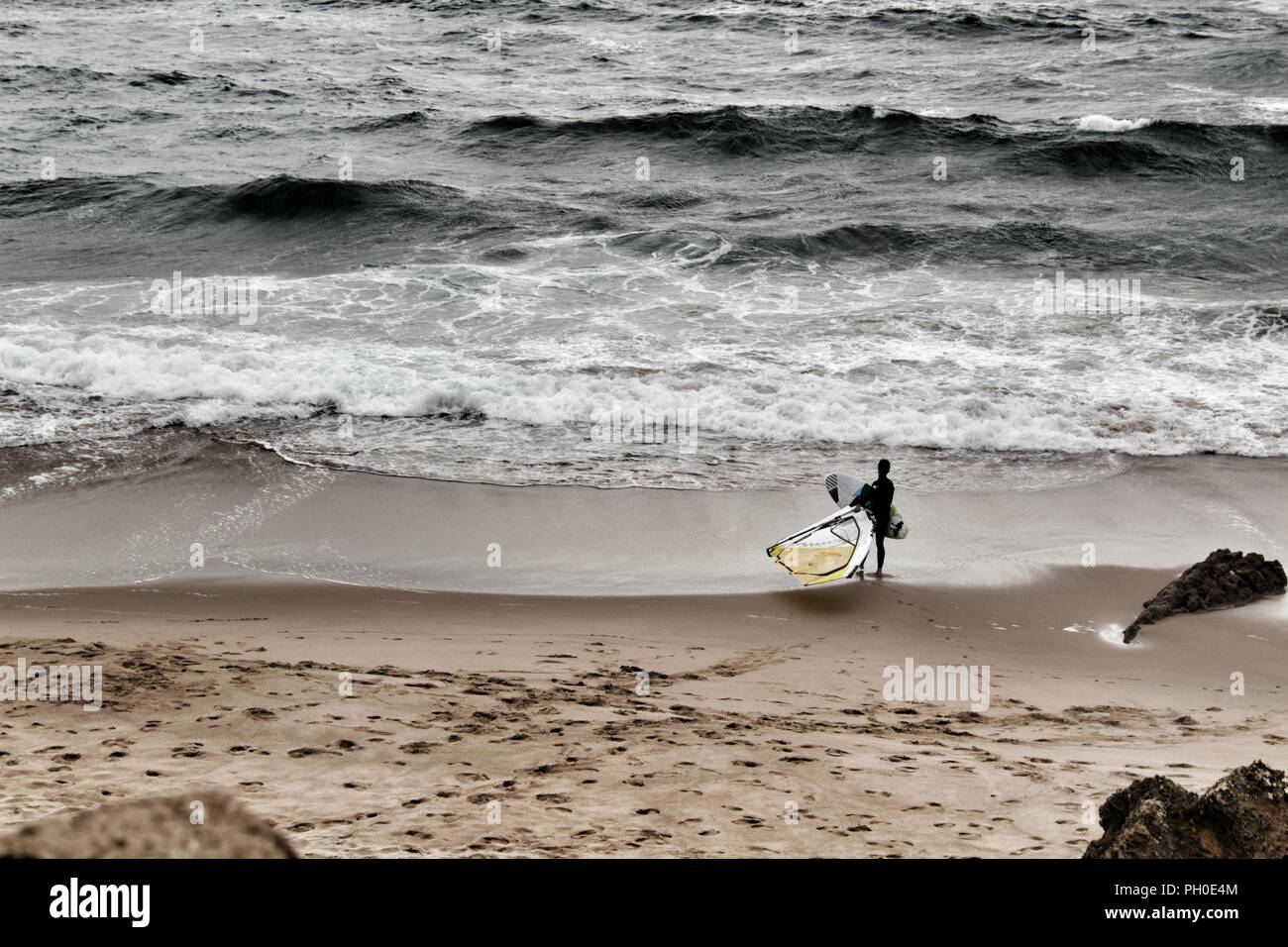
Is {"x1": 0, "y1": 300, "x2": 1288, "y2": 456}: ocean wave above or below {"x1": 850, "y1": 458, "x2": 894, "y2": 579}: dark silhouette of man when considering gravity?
above

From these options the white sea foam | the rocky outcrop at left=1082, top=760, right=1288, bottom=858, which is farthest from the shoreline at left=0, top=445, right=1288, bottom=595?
the white sea foam

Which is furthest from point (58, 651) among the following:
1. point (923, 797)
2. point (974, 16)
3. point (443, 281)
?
point (974, 16)

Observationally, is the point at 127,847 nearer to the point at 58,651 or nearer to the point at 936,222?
the point at 58,651

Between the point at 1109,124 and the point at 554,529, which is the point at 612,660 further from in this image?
the point at 1109,124

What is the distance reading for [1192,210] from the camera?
891 inches

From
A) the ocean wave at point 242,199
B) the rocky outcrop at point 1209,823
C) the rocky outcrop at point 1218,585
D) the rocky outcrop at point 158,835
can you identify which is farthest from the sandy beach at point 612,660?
the ocean wave at point 242,199

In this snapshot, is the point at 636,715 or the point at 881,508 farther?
the point at 881,508

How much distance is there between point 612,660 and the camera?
8.24 m

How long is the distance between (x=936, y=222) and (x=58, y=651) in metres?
17.8

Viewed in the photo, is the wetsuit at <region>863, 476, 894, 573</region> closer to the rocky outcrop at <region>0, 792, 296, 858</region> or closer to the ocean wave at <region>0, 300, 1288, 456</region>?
the ocean wave at <region>0, 300, 1288, 456</region>

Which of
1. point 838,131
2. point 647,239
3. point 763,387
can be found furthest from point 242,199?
point 763,387

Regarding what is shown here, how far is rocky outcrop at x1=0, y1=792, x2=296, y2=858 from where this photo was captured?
193cm

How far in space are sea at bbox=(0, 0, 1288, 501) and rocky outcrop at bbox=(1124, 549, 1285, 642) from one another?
282cm

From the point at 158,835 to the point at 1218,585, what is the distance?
9040 mm
